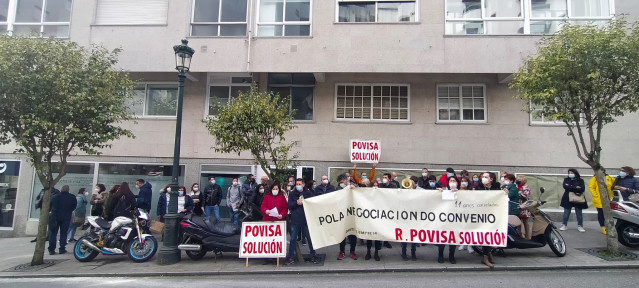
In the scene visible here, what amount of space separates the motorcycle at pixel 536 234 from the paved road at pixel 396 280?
0.75 metres

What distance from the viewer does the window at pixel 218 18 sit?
13.4 metres

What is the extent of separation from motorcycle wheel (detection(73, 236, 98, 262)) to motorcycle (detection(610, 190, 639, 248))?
12562mm

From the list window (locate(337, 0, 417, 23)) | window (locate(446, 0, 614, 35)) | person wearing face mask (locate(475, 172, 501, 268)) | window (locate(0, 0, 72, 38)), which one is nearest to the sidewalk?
person wearing face mask (locate(475, 172, 501, 268))

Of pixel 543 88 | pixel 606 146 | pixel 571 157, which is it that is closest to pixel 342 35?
pixel 543 88

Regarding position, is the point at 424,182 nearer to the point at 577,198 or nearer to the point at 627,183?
the point at 577,198

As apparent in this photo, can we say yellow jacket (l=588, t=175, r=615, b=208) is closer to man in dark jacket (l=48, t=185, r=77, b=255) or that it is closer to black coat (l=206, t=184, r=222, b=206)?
black coat (l=206, t=184, r=222, b=206)

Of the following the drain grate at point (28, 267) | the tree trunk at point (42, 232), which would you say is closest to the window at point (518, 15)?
the tree trunk at point (42, 232)

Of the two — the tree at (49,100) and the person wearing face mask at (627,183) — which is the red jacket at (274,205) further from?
the person wearing face mask at (627,183)

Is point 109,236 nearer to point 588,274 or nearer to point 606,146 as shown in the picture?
point 588,274

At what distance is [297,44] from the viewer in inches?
502

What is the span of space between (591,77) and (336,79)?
25.4 ft

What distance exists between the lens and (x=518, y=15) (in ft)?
41.6

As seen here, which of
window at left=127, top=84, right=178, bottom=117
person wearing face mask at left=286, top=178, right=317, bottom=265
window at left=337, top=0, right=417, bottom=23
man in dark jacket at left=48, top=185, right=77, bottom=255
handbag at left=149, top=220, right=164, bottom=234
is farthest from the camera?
window at left=127, top=84, right=178, bottom=117

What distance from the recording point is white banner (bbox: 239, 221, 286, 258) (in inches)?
322
